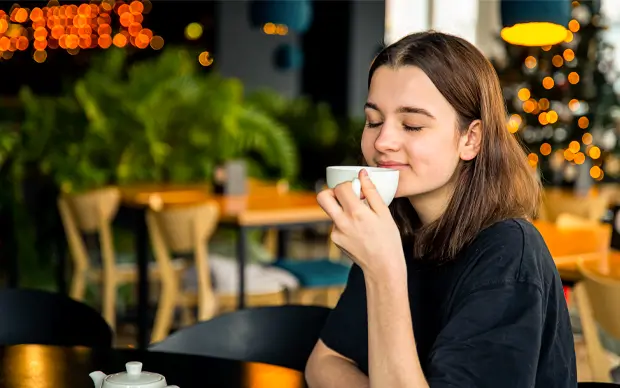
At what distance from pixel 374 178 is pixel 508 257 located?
0.23m

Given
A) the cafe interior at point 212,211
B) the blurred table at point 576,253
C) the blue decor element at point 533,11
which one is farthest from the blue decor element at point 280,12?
the blurred table at point 576,253

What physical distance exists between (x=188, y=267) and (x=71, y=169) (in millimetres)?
1649

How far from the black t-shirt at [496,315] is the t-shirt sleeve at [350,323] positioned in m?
0.11

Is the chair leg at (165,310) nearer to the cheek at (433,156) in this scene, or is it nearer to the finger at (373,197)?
the cheek at (433,156)

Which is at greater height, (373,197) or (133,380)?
Answer: (373,197)

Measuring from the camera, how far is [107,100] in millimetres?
6262

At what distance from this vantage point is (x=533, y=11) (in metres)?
4.12

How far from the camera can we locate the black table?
150cm

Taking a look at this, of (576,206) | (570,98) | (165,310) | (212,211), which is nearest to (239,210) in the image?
(212,211)

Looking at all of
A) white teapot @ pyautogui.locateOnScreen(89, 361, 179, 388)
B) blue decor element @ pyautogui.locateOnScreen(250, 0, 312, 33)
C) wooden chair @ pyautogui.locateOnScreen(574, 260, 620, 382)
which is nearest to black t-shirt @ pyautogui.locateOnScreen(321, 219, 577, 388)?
white teapot @ pyautogui.locateOnScreen(89, 361, 179, 388)

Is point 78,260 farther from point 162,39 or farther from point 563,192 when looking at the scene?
point 162,39

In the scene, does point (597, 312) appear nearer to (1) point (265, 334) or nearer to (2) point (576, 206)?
(1) point (265, 334)

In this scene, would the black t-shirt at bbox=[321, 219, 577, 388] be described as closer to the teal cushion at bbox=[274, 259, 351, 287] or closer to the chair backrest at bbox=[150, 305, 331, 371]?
the chair backrest at bbox=[150, 305, 331, 371]

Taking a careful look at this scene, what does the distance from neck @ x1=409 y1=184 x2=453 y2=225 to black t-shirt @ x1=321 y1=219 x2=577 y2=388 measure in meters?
0.08
